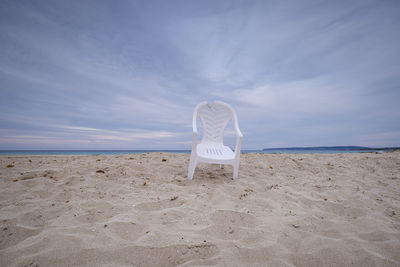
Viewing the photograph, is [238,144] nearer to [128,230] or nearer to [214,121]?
[214,121]

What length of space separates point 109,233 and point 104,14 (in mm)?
6812

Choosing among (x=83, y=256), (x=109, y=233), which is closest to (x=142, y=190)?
(x=109, y=233)

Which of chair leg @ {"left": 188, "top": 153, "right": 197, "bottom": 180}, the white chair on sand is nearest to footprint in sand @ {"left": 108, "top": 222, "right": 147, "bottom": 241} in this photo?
chair leg @ {"left": 188, "top": 153, "right": 197, "bottom": 180}

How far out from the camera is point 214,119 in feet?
13.4

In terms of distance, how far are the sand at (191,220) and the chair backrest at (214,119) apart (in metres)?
1.29

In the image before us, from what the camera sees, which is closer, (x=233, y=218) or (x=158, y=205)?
(x=233, y=218)

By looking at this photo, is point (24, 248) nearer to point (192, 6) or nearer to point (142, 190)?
point (142, 190)

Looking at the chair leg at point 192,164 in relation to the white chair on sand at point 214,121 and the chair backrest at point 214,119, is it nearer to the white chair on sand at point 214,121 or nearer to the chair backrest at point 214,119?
the white chair on sand at point 214,121

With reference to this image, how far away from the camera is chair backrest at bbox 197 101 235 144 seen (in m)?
3.97

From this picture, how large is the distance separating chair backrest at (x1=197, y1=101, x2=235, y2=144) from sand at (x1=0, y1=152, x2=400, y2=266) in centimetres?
129

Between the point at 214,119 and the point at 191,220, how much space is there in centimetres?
276

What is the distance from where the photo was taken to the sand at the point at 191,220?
1.13 meters

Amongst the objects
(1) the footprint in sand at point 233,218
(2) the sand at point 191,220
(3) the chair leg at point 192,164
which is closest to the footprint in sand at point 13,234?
(2) the sand at point 191,220

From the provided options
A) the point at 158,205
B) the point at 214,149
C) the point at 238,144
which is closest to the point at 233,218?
the point at 158,205
